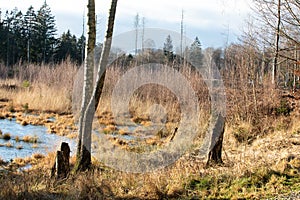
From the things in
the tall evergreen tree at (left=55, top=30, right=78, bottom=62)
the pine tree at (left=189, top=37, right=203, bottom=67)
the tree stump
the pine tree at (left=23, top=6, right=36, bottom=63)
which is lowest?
the tree stump

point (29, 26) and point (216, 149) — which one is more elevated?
point (29, 26)

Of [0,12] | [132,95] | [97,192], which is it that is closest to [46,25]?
[0,12]

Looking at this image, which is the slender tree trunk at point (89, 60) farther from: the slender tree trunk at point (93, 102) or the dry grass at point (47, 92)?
the dry grass at point (47, 92)

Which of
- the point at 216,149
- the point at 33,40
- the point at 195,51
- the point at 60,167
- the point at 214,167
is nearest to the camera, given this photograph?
the point at 60,167

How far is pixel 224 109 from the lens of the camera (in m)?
9.76

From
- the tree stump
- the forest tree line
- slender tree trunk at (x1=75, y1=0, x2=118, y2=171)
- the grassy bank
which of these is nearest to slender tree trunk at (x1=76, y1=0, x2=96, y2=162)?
slender tree trunk at (x1=75, y1=0, x2=118, y2=171)

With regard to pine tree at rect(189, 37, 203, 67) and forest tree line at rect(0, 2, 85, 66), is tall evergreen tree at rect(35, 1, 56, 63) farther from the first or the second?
pine tree at rect(189, 37, 203, 67)

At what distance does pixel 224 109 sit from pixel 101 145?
3.69 metres

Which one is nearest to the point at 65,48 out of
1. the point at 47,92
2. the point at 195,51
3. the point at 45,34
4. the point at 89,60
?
the point at 45,34

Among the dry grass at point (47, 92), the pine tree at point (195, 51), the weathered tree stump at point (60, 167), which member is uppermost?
the pine tree at point (195, 51)

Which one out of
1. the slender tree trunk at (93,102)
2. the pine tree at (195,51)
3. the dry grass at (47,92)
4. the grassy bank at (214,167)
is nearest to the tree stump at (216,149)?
the grassy bank at (214,167)

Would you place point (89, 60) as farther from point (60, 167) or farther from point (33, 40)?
point (33, 40)

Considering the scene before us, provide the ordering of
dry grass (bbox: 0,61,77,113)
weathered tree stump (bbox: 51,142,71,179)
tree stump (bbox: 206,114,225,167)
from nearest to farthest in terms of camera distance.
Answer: weathered tree stump (bbox: 51,142,71,179) < tree stump (bbox: 206,114,225,167) < dry grass (bbox: 0,61,77,113)

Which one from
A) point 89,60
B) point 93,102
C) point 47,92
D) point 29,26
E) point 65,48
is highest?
point 29,26
